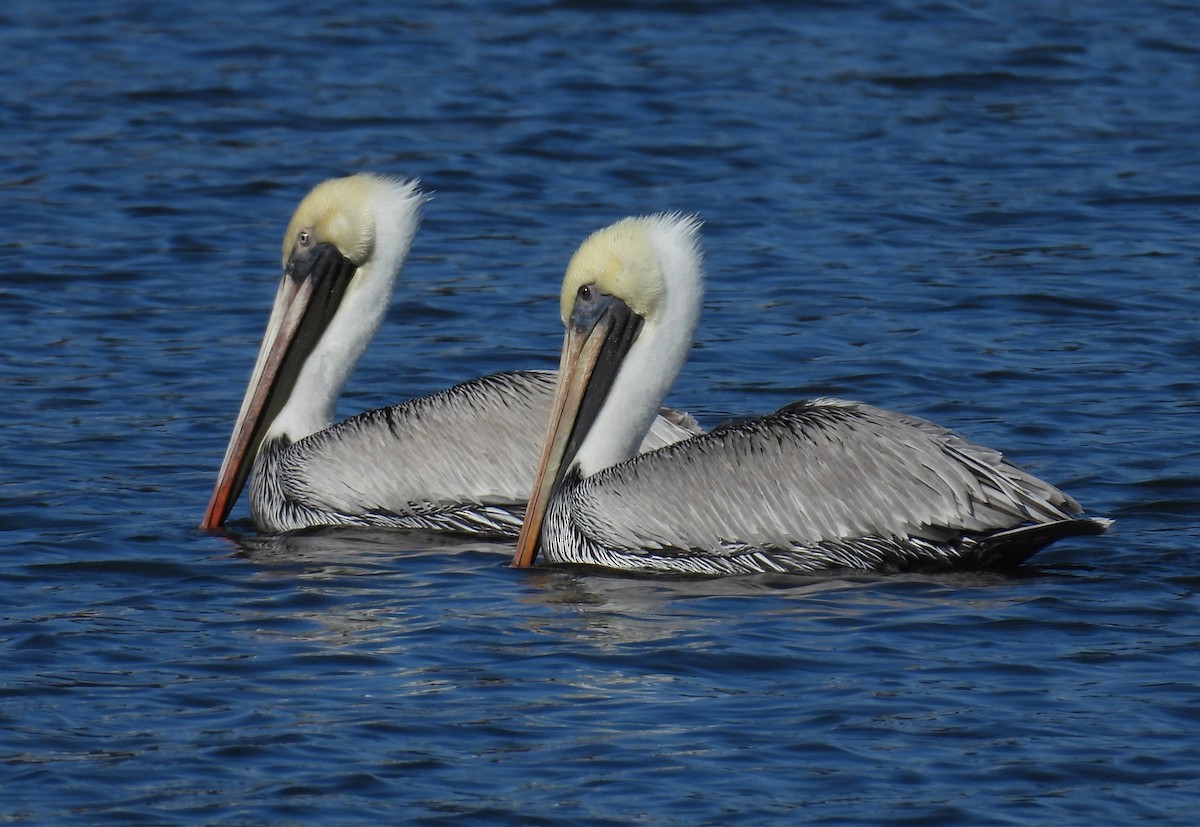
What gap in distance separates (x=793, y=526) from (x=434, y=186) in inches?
235

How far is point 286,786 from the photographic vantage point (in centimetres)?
503

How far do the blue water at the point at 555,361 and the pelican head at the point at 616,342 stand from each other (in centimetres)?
43

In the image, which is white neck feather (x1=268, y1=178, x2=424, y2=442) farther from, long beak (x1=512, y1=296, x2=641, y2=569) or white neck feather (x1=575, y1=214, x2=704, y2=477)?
white neck feather (x1=575, y1=214, x2=704, y2=477)

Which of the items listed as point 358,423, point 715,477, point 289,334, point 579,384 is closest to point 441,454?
point 358,423

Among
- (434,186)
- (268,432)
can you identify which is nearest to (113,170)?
(434,186)

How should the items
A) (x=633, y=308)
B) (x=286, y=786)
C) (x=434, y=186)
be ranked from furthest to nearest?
(x=434, y=186), (x=633, y=308), (x=286, y=786)

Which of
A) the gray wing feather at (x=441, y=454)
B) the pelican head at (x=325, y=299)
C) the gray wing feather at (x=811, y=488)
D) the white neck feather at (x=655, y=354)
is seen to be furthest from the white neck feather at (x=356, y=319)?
the gray wing feather at (x=811, y=488)

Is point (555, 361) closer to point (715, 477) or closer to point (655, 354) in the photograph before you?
point (655, 354)

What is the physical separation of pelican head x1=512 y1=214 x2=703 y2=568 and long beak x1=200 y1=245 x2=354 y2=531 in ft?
3.96

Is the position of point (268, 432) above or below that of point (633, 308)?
below

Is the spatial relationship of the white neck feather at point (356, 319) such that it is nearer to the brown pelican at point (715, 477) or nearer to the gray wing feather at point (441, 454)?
the gray wing feather at point (441, 454)

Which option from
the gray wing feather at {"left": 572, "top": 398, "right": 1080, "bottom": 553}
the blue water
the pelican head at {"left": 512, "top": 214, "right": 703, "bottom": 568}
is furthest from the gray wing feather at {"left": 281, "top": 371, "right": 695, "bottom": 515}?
the gray wing feather at {"left": 572, "top": 398, "right": 1080, "bottom": 553}

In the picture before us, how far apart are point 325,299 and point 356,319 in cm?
14

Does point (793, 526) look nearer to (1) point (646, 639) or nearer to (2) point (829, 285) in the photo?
(1) point (646, 639)
